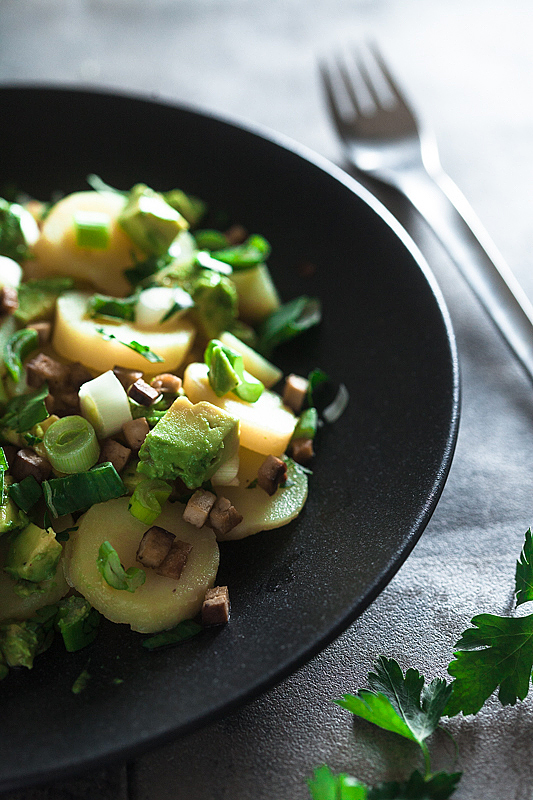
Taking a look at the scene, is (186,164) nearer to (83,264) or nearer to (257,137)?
(257,137)

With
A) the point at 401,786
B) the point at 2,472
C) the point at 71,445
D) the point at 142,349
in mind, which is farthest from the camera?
the point at 142,349

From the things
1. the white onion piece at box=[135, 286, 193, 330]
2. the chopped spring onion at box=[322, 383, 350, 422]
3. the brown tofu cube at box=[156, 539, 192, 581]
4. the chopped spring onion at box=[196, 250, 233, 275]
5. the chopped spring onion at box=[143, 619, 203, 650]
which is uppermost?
the chopped spring onion at box=[196, 250, 233, 275]

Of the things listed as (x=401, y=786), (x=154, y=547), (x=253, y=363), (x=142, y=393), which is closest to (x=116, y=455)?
(x=142, y=393)

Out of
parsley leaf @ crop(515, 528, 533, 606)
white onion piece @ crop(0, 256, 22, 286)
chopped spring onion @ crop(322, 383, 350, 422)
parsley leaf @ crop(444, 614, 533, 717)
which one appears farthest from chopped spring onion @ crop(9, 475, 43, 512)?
parsley leaf @ crop(515, 528, 533, 606)

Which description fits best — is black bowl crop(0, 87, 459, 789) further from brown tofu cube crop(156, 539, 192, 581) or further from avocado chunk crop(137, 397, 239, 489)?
avocado chunk crop(137, 397, 239, 489)

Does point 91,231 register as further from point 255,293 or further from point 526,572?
point 526,572

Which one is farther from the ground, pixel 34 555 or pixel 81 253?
pixel 81 253

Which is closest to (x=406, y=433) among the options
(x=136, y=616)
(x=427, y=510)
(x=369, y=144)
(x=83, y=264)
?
(x=427, y=510)
